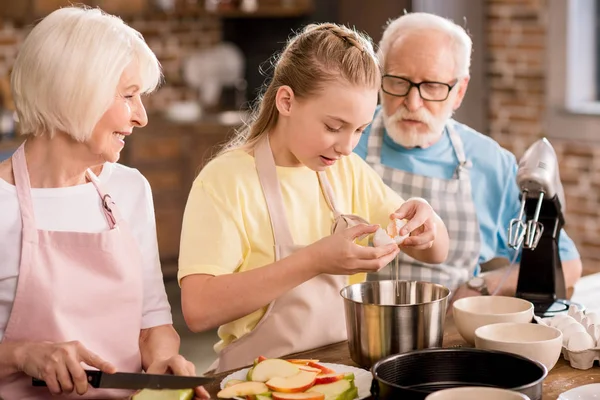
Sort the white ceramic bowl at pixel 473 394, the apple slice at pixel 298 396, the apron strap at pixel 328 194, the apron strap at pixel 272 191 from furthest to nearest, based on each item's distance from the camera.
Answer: the apron strap at pixel 328 194 < the apron strap at pixel 272 191 < the apple slice at pixel 298 396 < the white ceramic bowl at pixel 473 394

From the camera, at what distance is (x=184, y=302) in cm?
200

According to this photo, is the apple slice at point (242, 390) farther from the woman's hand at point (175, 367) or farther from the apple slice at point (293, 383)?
the woman's hand at point (175, 367)

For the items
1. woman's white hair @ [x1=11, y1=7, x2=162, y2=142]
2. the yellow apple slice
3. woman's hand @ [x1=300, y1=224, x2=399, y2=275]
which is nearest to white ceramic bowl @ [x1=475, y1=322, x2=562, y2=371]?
woman's hand @ [x1=300, y1=224, x2=399, y2=275]

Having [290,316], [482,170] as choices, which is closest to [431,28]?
[482,170]

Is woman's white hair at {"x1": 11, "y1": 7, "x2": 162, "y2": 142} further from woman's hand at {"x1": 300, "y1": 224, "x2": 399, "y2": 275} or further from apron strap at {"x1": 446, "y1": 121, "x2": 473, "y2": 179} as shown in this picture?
apron strap at {"x1": 446, "y1": 121, "x2": 473, "y2": 179}

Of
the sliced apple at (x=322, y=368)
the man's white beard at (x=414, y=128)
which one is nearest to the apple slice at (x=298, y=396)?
the sliced apple at (x=322, y=368)

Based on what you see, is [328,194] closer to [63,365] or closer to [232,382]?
[232,382]

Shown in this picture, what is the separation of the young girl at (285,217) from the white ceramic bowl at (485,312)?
7.2 inches

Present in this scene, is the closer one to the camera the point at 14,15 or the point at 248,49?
the point at 14,15

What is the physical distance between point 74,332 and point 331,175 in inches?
29.7

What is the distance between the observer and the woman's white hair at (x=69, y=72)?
1.81m

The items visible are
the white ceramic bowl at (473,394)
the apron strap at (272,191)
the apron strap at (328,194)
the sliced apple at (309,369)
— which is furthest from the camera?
the apron strap at (328,194)

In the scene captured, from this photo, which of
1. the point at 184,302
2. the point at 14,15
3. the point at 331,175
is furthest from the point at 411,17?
the point at 14,15

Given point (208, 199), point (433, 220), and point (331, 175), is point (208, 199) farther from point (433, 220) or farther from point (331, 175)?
point (433, 220)
